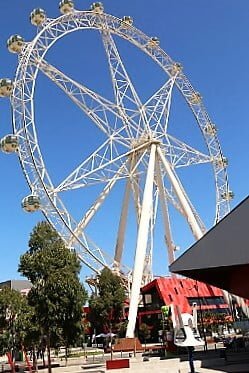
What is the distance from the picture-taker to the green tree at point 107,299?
153 ft

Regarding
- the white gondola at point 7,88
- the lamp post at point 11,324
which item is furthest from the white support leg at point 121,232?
the lamp post at point 11,324

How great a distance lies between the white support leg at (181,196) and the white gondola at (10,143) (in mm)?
16092

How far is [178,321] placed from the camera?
25.2 meters

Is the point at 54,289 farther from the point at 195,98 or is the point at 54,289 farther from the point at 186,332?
the point at 195,98

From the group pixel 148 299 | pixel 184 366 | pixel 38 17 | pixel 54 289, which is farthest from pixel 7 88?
pixel 148 299

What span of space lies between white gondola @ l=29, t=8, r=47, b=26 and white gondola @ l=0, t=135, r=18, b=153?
1144 cm

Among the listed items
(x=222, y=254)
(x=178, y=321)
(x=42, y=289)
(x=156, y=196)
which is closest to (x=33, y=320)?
(x=42, y=289)

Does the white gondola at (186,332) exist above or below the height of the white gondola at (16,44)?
below

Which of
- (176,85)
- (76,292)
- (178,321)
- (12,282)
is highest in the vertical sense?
(176,85)

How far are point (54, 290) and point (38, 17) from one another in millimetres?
27017

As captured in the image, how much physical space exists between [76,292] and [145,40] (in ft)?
111

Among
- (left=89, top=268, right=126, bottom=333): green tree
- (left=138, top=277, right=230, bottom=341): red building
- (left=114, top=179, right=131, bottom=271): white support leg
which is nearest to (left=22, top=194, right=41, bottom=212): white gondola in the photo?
(left=89, top=268, right=126, bottom=333): green tree

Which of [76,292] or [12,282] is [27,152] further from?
[12,282]

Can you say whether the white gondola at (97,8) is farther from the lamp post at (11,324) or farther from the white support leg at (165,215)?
the lamp post at (11,324)
